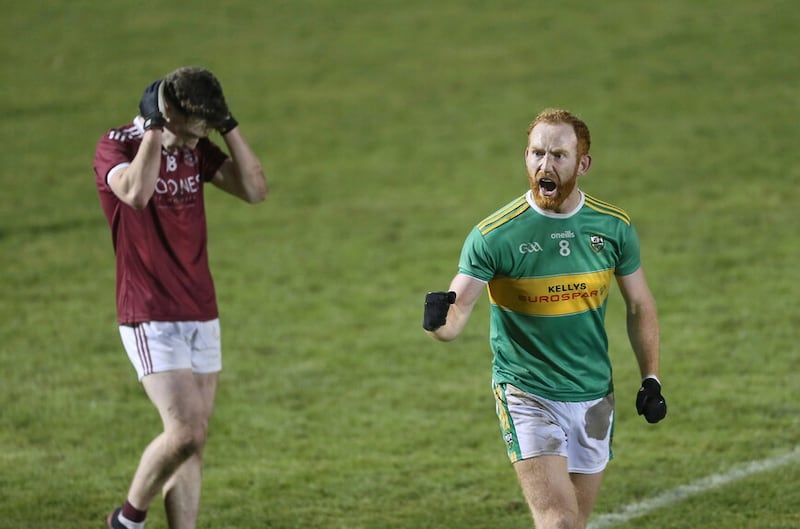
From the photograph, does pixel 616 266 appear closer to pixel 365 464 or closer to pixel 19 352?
pixel 365 464

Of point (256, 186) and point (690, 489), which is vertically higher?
point (256, 186)

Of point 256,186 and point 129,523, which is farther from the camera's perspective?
point 256,186

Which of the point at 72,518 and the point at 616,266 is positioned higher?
the point at 616,266

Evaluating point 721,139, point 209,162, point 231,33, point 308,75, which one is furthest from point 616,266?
point 231,33

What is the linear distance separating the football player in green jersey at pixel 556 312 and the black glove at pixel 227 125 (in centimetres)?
171

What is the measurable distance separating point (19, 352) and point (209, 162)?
17.4 feet

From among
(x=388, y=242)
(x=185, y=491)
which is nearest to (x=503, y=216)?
(x=185, y=491)

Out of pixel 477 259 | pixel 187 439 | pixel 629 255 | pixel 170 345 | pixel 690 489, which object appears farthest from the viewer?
pixel 690 489

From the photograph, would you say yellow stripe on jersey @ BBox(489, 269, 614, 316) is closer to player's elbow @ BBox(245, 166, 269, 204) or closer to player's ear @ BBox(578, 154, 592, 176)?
player's ear @ BBox(578, 154, 592, 176)

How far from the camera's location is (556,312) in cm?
602

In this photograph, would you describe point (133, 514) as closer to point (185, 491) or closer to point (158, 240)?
point (185, 491)

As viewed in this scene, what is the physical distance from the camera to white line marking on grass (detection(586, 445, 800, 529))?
809 centimetres

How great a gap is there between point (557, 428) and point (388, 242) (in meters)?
9.74

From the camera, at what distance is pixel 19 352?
1205 cm
